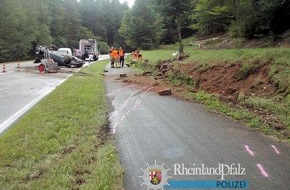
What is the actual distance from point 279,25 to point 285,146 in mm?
Result: 13007

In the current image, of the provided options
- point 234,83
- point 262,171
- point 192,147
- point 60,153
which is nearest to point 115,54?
point 234,83

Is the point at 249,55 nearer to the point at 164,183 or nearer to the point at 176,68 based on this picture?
the point at 176,68

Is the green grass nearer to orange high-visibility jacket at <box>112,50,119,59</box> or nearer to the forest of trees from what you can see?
the forest of trees

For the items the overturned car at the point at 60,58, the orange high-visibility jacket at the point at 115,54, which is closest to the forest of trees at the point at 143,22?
the orange high-visibility jacket at the point at 115,54

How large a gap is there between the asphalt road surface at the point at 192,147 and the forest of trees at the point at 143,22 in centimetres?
1091

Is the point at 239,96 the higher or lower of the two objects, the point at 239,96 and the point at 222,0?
the lower

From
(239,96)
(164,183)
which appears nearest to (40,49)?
(239,96)

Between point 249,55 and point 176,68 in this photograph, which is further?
point 176,68

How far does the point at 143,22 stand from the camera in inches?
1880

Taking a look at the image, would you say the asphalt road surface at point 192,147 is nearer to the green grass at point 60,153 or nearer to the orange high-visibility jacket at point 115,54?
→ the green grass at point 60,153

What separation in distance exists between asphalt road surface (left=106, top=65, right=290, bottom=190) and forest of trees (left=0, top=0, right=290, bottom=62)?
1091 centimetres

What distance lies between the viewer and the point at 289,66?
10266mm

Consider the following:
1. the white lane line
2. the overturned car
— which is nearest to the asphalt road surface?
the white lane line

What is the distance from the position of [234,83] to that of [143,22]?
37.6 m
